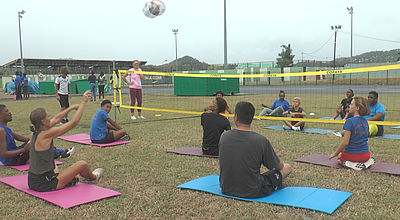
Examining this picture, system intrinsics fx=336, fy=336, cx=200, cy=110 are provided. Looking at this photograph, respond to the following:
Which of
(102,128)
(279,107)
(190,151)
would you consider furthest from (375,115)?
(102,128)

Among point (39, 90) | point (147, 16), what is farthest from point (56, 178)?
point (39, 90)

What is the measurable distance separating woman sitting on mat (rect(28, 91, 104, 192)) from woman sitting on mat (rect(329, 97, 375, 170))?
166 inches

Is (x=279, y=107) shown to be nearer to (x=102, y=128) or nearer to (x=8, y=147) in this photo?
(x=102, y=128)

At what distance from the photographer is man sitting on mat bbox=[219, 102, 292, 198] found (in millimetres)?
4164

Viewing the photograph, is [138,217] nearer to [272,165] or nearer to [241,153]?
[241,153]

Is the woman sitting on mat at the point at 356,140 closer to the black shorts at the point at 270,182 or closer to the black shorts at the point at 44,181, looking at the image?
the black shorts at the point at 270,182

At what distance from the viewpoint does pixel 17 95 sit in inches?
1037

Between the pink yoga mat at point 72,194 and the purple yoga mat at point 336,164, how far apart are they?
12.0 feet

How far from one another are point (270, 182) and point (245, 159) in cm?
66

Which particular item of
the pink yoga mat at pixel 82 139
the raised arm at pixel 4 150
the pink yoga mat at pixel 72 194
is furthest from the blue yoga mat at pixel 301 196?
the pink yoga mat at pixel 82 139

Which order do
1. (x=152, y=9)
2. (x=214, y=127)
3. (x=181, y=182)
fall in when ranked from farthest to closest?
(x=152, y=9) → (x=214, y=127) → (x=181, y=182)

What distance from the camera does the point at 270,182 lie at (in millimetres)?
4539

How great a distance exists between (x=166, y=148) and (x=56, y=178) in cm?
326

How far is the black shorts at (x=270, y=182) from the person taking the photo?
444 centimetres
